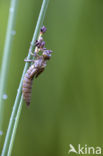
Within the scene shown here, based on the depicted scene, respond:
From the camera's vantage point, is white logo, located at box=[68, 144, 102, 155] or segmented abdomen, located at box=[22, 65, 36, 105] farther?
white logo, located at box=[68, 144, 102, 155]

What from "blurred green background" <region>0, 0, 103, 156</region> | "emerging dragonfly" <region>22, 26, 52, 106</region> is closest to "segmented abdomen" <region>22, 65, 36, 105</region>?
"emerging dragonfly" <region>22, 26, 52, 106</region>

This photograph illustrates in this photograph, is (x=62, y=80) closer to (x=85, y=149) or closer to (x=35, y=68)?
(x=85, y=149)

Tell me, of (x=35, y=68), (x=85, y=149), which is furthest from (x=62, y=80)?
(x=35, y=68)

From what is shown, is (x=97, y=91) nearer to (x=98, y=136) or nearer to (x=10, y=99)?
(x=98, y=136)

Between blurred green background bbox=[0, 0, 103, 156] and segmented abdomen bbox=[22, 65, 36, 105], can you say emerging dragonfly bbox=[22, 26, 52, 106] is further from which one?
blurred green background bbox=[0, 0, 103, 156]

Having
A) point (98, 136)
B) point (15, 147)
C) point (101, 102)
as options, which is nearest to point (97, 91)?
point (101, 102)
